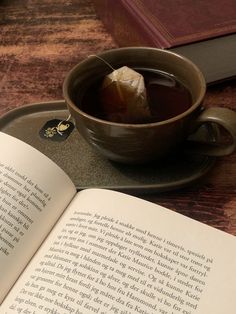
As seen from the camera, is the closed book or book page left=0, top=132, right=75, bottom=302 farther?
the closed book

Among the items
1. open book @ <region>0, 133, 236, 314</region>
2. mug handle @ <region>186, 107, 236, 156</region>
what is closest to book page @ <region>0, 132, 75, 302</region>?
open book @ <region>0, 133, 236, 314</region>

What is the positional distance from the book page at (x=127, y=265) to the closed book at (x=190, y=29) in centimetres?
22

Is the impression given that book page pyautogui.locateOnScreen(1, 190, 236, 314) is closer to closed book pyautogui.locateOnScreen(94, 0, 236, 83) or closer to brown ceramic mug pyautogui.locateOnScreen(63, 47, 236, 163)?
brown ceramic mug pyautogui.locateOnScreen(63, 47, 236, 163)

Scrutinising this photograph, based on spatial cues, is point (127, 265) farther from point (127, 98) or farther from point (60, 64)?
point (60, 64)

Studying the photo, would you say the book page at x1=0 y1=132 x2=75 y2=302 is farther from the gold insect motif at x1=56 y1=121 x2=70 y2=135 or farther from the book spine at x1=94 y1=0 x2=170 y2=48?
the book spine at x1=94 y1=0 x2=170 y2=48

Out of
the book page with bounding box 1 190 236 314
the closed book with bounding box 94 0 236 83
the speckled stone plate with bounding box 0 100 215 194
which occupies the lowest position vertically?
the book page with bounding box 1 190 236 314

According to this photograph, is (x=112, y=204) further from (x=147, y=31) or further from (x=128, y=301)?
(x=147, y=31)

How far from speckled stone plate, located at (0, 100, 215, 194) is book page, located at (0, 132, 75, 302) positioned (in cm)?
3

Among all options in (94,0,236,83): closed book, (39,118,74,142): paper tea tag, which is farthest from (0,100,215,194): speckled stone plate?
(94,0,236,83): closed book

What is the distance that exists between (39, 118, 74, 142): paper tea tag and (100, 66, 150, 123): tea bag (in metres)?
0.07

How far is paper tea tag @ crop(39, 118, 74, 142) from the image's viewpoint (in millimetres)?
527

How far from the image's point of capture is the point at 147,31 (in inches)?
22.2

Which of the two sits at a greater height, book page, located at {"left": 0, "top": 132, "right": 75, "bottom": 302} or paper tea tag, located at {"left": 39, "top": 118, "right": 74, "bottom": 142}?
paper tea tag, located at {"left": 39, "top": 118, "right": 74, "bottom": 142}

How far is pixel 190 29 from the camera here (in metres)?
0.56
